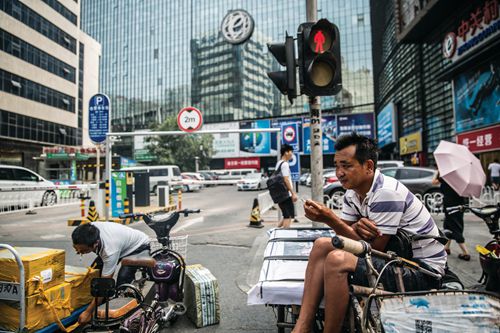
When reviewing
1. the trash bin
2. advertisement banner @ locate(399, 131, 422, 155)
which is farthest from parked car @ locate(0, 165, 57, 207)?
advertisement banner @ locate(399, 131, 422, 155)

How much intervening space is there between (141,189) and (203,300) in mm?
10391

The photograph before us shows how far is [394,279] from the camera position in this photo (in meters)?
1.98

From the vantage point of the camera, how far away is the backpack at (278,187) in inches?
273

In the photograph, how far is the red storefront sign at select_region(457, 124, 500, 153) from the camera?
46.5ft

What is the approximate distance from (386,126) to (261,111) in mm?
30480

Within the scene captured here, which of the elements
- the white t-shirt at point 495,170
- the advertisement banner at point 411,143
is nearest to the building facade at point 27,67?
the white t-shirt at point 495,170

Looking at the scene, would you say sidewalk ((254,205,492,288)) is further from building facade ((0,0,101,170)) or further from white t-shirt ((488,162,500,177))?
white t-shirt ((488,162,500,177))

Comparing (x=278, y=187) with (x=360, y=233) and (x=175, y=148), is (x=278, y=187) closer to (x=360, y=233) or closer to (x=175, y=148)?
(x=360, y=233)

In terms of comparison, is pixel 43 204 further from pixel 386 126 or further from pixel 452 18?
pixel 386 126

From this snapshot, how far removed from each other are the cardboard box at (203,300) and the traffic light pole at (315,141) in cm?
169

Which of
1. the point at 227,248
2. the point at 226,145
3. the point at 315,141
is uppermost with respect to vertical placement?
the point at 226,145

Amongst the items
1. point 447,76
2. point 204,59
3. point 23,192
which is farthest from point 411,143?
point 204,59

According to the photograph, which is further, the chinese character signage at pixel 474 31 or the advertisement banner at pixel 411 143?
the advertisement banner at pixel 411 143

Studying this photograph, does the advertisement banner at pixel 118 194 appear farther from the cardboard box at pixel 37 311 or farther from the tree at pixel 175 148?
the tree at pixel 175 148
